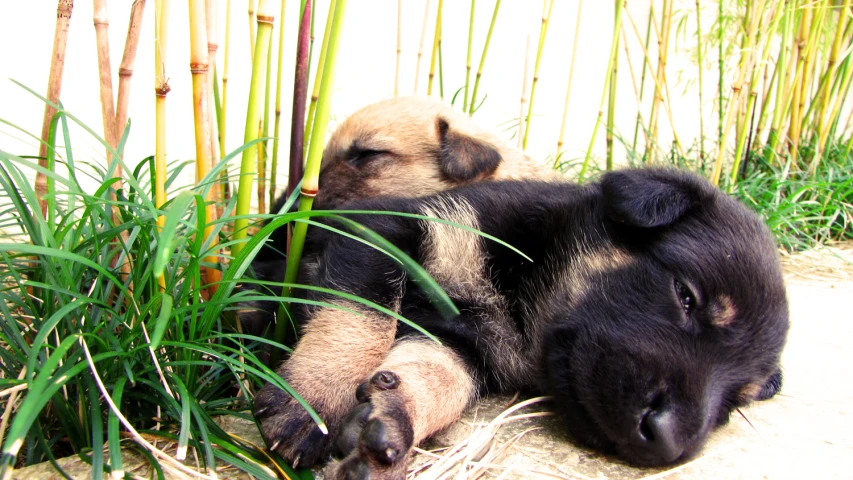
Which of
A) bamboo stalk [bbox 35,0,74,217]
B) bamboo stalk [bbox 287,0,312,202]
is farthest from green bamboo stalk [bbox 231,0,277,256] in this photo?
bamboo stalk [bbox 35,0,74,217]

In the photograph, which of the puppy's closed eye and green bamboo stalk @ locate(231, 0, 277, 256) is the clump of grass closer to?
green bamboo stalk @ locate(231, 0, 277, 256)

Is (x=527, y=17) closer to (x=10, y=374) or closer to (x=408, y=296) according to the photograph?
(x=408, y=296)

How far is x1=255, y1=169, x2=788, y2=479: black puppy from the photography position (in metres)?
1.79

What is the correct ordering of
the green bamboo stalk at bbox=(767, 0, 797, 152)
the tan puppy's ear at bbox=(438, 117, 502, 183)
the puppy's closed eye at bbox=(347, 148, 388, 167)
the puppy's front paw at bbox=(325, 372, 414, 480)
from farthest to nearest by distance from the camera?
the green bamboo stalk at bbox=(767, 0, 797, 152) < the puppy's closed eye at bbox=(347, 148, 388, 167) < the tan puppy's ear at bbox=(438, 117, 502, 183) < the puppy's front paw at bbox=(325, 372, 414, 480)

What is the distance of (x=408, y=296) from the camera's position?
2311 millimetres

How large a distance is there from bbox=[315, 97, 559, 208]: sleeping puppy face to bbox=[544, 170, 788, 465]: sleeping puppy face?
0.99 m

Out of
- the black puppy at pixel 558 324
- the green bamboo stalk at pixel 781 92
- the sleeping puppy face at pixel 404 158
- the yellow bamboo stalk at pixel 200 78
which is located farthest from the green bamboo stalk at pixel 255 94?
the green bamboo stalk at pixel 781 92

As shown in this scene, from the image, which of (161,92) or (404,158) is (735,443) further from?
(161,92)

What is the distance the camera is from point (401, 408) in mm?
1843

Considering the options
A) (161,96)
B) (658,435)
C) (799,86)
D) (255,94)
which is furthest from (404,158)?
(799,86)

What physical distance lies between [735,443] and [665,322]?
489 millimetres

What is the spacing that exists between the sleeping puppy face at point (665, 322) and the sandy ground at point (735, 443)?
0.30ft

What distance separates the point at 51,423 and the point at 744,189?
418 cm

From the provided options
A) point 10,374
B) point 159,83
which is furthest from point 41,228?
point 159,83
